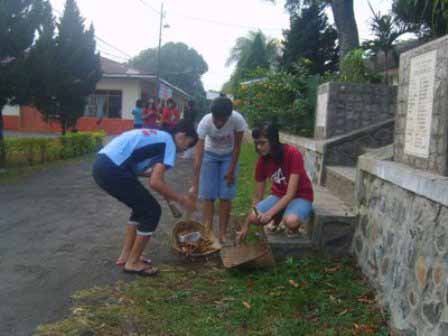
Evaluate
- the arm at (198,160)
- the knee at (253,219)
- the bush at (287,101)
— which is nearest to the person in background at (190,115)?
the arm at (198,160)

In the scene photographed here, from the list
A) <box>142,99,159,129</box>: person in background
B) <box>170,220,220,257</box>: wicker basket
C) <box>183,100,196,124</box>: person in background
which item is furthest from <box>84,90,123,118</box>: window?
<box>170,220,220,257</box>: wicker basket

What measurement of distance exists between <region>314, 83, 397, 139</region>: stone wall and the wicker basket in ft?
12.3

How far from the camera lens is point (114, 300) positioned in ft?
12.4

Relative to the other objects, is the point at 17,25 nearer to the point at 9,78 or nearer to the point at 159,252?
the point at 9,78

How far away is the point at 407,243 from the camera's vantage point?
10.9 feet

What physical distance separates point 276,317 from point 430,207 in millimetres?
1345

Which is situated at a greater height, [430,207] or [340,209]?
[430,207]

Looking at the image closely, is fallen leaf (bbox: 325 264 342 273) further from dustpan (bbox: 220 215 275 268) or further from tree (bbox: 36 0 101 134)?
tree (bbox: 36 0 101 134)

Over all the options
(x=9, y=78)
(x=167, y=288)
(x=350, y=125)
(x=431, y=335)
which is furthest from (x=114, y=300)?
(x=9, y=78)

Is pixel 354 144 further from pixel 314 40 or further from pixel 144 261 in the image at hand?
pixel 314 40

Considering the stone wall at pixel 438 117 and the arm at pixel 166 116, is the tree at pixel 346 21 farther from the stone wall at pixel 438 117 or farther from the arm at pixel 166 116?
the stone wall at pixel 438 117

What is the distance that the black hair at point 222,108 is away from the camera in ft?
16.1

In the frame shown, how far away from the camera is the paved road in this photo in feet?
11.9

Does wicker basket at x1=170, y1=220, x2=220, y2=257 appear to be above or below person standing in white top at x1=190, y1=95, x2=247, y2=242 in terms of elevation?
below
